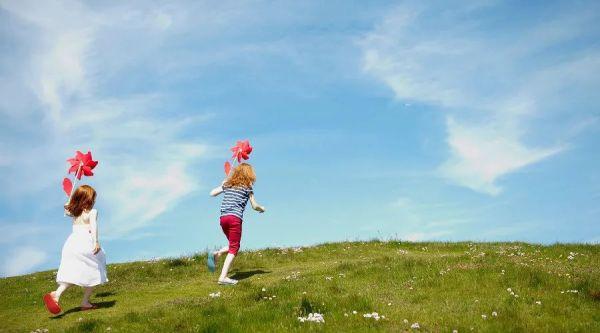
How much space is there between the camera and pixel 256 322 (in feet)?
38.8

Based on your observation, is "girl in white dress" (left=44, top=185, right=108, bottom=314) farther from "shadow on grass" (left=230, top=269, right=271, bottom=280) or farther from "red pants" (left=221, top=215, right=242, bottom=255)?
"shadow on grass" (left=230, top=269, right=271, bottom=280)

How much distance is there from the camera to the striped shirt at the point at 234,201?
17.6 metres

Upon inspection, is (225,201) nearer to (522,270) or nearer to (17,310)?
(17,310)

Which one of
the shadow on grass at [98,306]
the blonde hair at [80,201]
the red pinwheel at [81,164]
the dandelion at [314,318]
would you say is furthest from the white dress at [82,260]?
the dandelion at [314,318]

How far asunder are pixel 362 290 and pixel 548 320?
488 centimetres

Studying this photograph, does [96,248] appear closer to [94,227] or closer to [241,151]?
[94,227]

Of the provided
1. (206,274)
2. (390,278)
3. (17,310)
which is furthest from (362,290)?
(17,310)

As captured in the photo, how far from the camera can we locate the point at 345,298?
43.9 feet

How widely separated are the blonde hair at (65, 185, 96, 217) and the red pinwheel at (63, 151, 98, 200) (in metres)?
0.92

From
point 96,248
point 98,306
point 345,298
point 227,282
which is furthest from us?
point 227,282

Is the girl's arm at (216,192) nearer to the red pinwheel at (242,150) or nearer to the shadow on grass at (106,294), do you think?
the red pinwheel at (242,150)

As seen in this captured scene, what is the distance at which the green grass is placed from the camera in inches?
459

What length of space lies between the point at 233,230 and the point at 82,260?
14.6 ft

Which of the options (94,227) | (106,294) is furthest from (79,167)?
(106,294)
